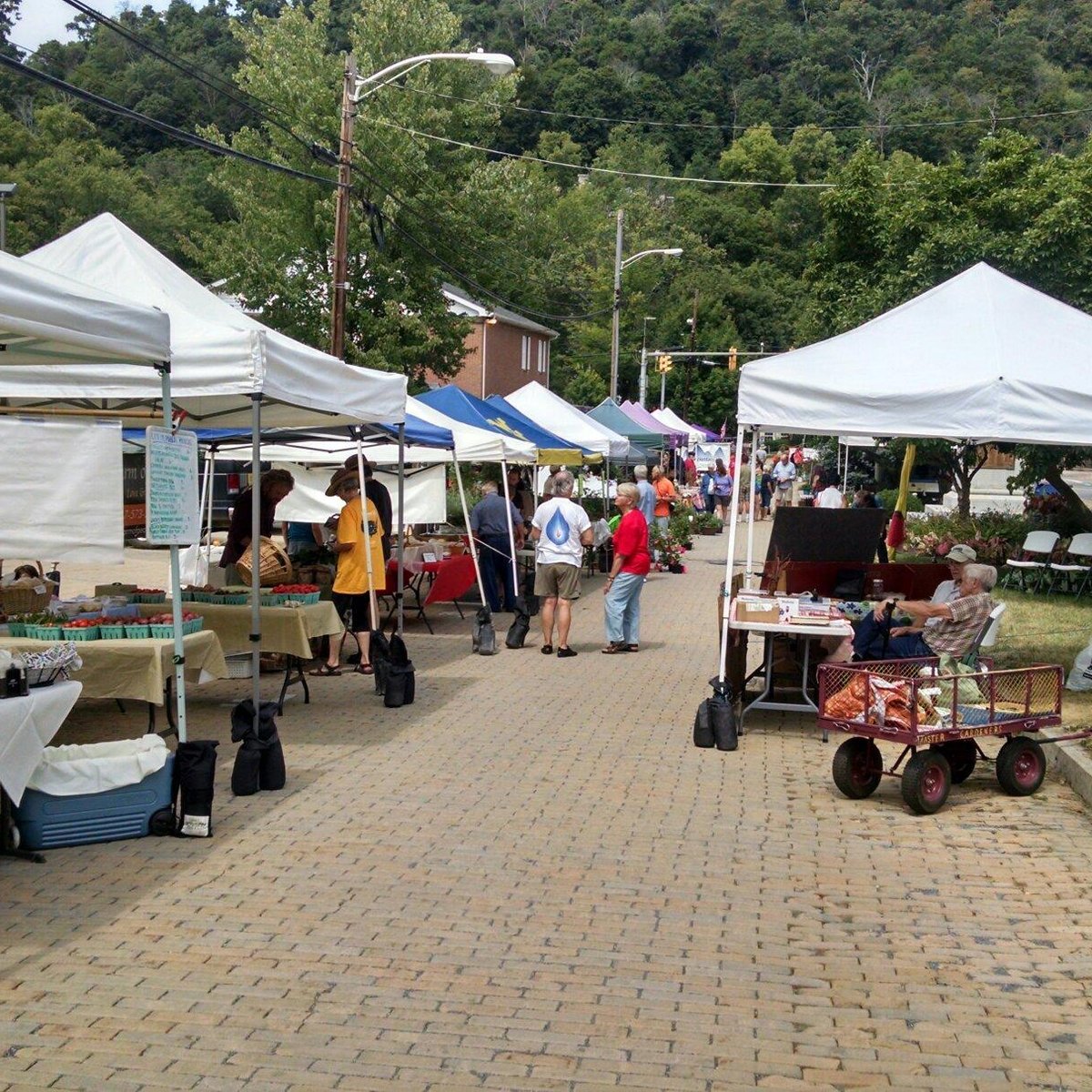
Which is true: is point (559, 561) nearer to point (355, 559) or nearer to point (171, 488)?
point (355, 559)

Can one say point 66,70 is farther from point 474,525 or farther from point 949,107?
point 949,107

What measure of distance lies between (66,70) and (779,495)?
2895 centimetres

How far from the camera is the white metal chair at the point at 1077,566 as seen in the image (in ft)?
68.8

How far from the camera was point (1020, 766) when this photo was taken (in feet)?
29.6

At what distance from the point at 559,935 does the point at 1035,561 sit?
17.8 meters

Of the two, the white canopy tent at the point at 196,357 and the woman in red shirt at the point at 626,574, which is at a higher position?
the white canopy tent at the point at 196,357

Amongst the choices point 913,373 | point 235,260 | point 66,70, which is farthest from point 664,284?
point 913,373

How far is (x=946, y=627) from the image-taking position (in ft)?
32.9

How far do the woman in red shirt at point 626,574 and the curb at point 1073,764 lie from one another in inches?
212

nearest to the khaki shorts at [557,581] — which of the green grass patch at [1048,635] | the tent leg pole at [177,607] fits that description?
the green grass patch at [1048,635]

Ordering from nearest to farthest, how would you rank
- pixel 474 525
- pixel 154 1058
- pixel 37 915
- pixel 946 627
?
pixel 154 1058, pixel 37 915, pixel 946 627, pixel 474 525

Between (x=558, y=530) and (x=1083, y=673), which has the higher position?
(x=558, y=530)

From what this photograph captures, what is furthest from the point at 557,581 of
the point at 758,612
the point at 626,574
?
the point at 758,612

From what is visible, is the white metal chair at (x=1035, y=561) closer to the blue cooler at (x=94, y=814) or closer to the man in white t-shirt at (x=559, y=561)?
the man in white t-shirt at (x=559, y=561)
